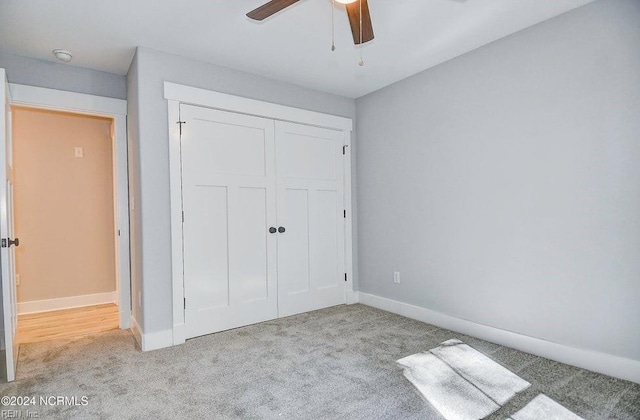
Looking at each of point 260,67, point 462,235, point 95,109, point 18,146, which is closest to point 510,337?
point 462,235

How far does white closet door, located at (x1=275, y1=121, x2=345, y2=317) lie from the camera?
3576 mm

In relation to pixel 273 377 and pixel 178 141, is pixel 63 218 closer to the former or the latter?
pixel 178 141

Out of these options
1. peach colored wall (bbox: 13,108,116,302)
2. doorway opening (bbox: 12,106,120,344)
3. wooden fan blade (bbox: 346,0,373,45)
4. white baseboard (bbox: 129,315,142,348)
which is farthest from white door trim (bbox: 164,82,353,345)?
peach colored wall (bbox: 13,108,116,302)

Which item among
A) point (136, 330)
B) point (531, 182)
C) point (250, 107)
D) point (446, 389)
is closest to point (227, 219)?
point (250, 107)

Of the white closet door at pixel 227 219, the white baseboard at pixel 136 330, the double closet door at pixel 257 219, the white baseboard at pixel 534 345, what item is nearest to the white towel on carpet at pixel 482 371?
the white baseboard at pixel 534 345

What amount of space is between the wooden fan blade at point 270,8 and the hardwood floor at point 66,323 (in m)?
3.14

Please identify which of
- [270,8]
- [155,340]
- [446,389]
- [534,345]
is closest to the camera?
[270,8]

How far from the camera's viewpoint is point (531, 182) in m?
2.57

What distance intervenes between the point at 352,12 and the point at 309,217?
7.41 ft

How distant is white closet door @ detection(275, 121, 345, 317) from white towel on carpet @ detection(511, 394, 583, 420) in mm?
2246

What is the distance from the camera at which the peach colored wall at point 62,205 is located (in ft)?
13.0

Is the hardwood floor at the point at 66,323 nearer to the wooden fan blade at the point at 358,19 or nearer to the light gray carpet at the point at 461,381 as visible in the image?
the light gray carpet at the point at 461,381

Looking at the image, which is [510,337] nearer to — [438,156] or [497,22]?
[438,156]

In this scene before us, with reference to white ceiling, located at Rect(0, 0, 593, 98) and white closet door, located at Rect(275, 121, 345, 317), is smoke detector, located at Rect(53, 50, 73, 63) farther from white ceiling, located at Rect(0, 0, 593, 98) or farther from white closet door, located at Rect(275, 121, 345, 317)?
white closet door, located at Rect(275, 121, 345, 317)
